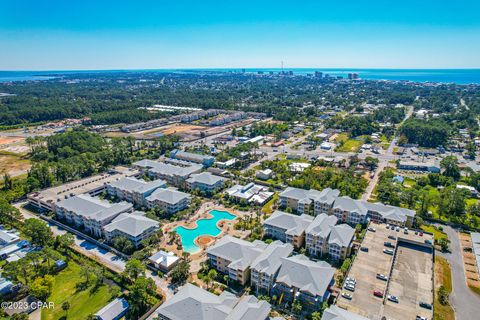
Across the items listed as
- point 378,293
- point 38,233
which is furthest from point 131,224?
point 378,293

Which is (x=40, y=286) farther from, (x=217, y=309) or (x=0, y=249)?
(x=217, y=309)

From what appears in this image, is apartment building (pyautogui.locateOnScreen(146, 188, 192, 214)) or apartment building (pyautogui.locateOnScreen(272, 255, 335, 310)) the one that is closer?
apartment building (pyautogui.locateOnScreen(272, 255, 335, 310))

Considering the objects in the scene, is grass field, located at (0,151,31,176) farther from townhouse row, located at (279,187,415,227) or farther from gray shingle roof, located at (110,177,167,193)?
townhouse row, located at (279,187,415,227)

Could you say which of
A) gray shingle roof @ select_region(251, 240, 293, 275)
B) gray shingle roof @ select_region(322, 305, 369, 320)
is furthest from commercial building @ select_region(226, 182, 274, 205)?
gray shingle roof @ select_region(322, 305, 369, 320)

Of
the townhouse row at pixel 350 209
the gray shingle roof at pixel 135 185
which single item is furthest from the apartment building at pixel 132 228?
the townhouse row at pixel 350 209

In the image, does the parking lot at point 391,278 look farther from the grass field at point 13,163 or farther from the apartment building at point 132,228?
the grass field at point 13,163

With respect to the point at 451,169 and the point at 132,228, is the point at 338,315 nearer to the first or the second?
the point at 132,228
